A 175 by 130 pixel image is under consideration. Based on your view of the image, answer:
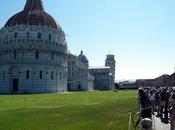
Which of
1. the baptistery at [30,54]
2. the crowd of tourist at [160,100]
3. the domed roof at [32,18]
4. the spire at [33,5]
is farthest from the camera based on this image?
the spire at [33,5]

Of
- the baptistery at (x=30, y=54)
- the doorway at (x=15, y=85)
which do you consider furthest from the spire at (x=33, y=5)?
the doorway at (x=15, y=85)

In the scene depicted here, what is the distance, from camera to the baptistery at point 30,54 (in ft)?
375

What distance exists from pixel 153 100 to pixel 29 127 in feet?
29.9

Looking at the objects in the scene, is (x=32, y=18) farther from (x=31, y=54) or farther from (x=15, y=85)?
(x=15, y=85)

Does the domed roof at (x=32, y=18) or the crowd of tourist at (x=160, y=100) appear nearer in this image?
the crowd of tourist at (x=160, y=100)

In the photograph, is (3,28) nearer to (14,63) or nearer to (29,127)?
(14,63)

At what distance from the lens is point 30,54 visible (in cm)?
11544

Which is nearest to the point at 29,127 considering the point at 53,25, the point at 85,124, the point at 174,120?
the point at 85,124

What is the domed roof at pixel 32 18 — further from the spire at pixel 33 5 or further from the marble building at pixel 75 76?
the marble building at pixel 75 76

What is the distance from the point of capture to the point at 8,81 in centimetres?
11550

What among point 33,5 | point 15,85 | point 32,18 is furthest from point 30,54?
point 33,5

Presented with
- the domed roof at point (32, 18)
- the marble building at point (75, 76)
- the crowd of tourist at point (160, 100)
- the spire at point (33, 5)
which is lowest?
the crowd of tourist at point (160, 100)

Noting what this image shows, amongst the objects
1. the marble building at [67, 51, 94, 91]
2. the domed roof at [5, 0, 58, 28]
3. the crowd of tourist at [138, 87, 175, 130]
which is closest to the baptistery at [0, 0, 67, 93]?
the domed roof at [5, 0, 58, 28]

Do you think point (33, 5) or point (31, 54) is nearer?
point (31, 54)
